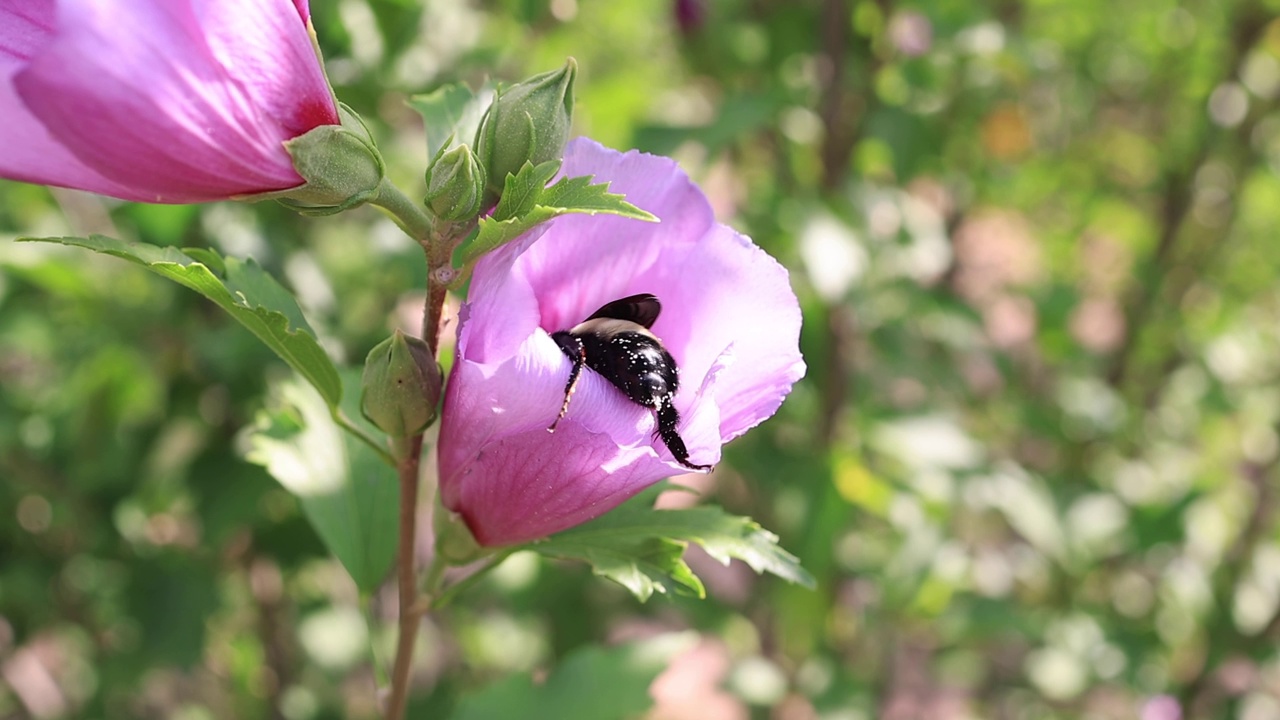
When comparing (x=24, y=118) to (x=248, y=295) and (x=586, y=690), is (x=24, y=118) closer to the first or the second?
(x=248, y=295)

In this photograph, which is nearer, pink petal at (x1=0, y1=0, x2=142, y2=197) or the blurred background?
pink petal at (x1=0, y1=0, x2=142, y2=197)

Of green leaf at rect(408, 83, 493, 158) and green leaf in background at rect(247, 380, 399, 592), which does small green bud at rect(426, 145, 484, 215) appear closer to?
green leaf at rect(408, 83, 493, 158)

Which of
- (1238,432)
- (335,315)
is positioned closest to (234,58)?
(335,315)

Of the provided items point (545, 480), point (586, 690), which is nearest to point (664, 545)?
point (545, 480)

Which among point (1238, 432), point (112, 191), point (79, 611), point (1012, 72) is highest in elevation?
point (112, 191)

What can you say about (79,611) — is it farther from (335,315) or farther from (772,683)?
(772,683)

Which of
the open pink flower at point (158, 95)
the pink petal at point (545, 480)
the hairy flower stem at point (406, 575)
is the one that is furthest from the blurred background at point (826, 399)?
the open pink flower at point (158, 95)

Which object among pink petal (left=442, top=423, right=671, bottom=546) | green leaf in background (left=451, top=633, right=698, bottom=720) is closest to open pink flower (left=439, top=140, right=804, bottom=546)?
pink petal (left=442, top=423, right=671, bottom=546)
